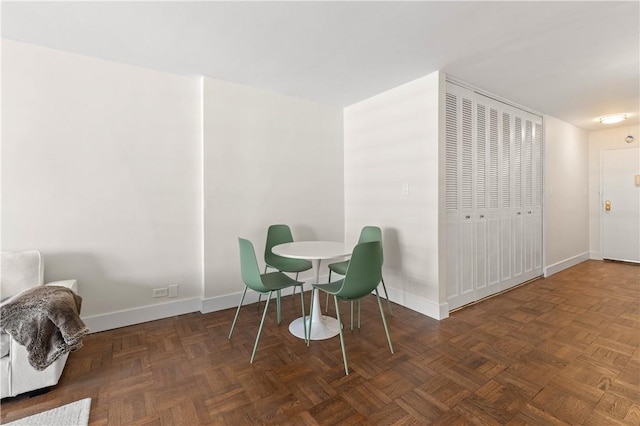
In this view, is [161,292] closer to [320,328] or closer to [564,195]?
[320,328]

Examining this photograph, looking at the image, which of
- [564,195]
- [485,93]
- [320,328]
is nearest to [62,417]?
[320,328]

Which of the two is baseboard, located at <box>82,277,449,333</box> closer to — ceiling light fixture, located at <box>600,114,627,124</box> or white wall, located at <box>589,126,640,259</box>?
ceiling light fixture, located at <box>600,114,627,124</box>

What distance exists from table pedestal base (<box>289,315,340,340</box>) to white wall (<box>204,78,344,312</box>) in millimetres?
908

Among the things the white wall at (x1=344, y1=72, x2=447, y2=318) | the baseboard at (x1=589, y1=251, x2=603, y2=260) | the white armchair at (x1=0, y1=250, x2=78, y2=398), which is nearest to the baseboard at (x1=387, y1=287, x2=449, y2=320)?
the white wall at (x1=344, y1=72, x2=447, y2=318)

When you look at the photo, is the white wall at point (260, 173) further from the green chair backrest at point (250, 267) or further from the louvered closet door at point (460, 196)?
the louvered closet door at point (460, 196)

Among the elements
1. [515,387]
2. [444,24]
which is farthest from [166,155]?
[515,387]

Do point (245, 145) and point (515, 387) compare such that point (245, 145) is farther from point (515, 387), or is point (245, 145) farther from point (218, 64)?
point (515, 387)

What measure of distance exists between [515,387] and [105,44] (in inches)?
152

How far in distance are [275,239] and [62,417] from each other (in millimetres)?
2146

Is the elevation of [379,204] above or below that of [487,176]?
below

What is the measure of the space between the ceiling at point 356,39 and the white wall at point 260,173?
347 millimetres

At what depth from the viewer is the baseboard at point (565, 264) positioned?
445 centimetres

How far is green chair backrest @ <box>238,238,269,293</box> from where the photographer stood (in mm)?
2271

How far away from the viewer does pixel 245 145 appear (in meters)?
3.34
